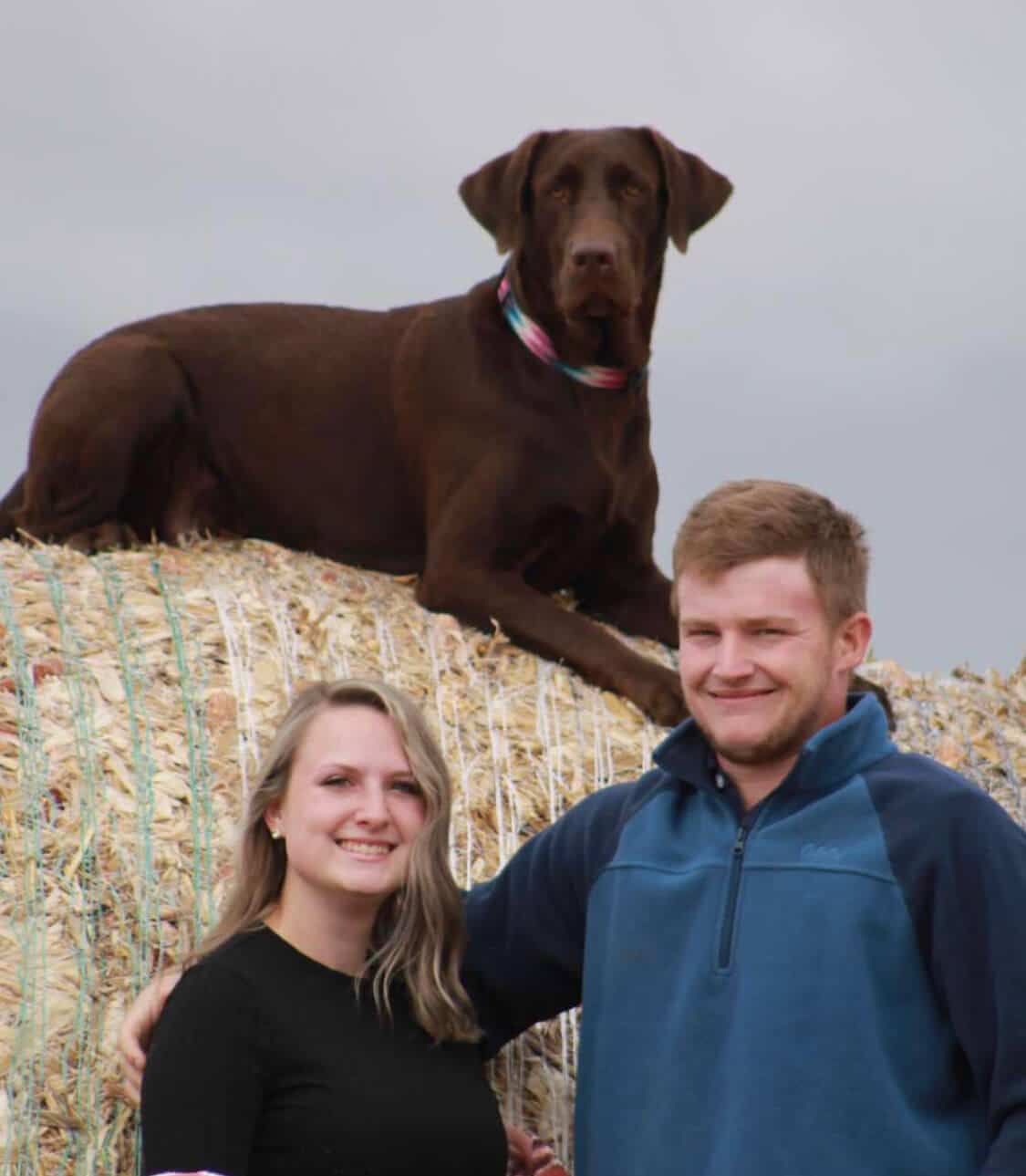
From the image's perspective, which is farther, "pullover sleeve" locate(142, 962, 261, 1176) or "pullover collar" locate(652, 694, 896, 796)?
"pullover collar" locate(652, 694, 896, 796)

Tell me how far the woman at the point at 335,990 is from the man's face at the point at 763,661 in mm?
555

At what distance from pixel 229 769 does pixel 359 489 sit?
1.79 meters

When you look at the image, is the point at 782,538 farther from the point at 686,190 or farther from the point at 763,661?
the point at 686,190

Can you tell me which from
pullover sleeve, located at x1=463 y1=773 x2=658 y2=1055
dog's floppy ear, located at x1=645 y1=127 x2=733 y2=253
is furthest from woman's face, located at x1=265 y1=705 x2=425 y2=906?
dog's floppy ear, located at x1=645 y1=127 x2=733 y2=253

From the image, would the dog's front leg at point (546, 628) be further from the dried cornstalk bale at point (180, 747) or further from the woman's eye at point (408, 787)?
the woman's eye at point (408, 787)

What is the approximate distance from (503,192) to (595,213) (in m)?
0.36

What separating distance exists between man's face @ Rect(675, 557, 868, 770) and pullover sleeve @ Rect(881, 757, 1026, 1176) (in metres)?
0.23

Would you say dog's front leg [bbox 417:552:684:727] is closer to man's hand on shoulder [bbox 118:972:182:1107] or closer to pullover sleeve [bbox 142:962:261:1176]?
man's hand on shoulder [bbox 118:972:182:1107]

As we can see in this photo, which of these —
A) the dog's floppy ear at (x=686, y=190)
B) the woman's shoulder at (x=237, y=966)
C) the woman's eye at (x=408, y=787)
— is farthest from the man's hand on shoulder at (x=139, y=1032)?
the dog's floppy ear at (x=686, y=190)

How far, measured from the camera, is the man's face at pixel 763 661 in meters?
3.03

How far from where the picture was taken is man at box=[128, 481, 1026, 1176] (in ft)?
9.27

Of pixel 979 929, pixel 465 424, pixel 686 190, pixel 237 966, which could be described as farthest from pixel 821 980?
pixel 686 190

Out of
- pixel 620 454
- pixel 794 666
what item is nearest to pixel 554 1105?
pixel 794 666

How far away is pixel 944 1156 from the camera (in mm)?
2832
